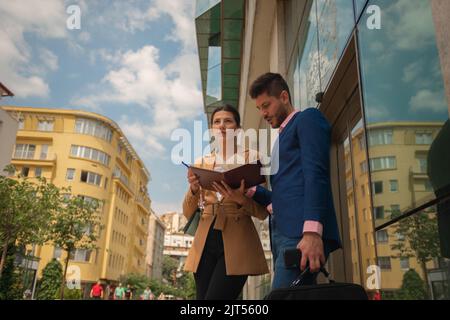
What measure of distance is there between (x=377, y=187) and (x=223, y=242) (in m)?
1.04

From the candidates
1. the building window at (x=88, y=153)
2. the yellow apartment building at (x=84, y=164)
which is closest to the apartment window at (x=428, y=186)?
the yellow apartment building at (x=84, y=164)

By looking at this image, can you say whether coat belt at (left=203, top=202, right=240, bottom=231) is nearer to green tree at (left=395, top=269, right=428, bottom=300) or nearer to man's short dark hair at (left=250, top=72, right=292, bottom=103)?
man's short dark hair at (left=250, top=72, right=292, bottom=103)

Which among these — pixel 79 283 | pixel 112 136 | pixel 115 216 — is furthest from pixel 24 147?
pixel 79 283

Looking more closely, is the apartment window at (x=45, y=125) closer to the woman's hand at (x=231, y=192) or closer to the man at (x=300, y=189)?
the woman's hand at (x=231, y=192)

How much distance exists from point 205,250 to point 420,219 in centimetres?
126

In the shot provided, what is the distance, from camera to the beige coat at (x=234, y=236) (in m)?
2.45

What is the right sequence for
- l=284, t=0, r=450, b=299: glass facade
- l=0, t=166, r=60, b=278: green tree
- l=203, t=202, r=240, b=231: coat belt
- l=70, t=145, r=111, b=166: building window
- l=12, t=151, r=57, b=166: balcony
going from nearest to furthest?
l=284, t=0, r=450, b=299: glass facade
l=203, t=202, r=240, b=231: coat belt
l=0, t=166, r=60, b=278: green tree
l=12, t=151, r=57, b=166: balcony
l=70, t=145, r=111, b=166: building window

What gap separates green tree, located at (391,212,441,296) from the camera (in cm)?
182

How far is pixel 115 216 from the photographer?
181ft

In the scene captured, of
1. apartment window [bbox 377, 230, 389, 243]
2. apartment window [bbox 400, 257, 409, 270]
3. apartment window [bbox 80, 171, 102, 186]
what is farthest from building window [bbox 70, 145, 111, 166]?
apartment window [bbox 400, 257, 409, 270]

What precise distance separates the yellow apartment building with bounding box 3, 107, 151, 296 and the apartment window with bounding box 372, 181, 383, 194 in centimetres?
4443

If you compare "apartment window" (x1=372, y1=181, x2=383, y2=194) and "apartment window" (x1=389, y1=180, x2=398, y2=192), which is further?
"apartment window" (x1=372, y1=181, x2=383, y2=194)

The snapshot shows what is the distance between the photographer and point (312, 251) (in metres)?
1.80

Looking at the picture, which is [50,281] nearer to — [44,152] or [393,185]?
[44,152]
